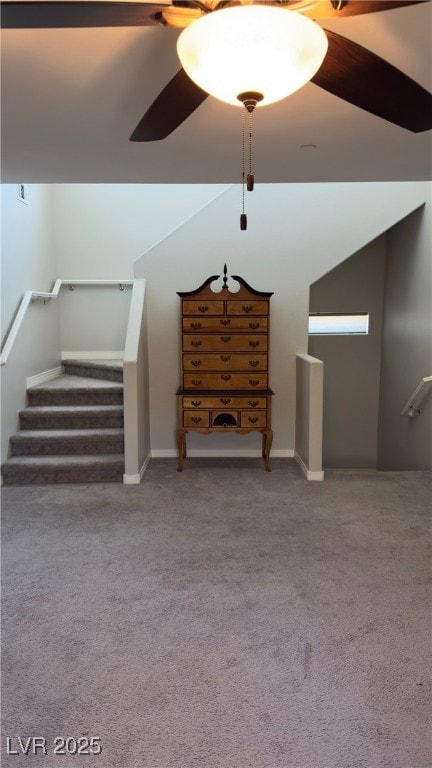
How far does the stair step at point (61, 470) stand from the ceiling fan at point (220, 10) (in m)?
2.75

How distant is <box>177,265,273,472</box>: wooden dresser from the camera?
4309mm

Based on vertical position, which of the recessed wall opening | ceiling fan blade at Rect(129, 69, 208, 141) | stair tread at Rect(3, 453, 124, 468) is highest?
ceiling fan blade at Rect(129, 69, 208, 141)

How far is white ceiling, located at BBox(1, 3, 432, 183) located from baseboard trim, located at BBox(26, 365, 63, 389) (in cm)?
181

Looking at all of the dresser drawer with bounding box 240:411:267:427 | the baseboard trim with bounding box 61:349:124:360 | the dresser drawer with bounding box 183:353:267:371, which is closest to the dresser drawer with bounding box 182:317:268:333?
the dresser drawer with bounding box 183:353:267:371

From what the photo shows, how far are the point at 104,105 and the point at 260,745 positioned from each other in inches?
103

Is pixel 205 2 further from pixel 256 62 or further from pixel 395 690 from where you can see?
pixel 395 690

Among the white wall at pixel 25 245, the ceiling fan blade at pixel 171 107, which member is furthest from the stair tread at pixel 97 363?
the ceiling fan blade at pixel 171 107

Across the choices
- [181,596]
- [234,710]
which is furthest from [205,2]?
[181,596]

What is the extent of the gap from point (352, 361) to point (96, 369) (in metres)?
2.89

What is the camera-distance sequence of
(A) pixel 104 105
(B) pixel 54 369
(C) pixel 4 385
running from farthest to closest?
(B) pixel 54 369
(C) pixel 4 385
(A) pixel 104 105

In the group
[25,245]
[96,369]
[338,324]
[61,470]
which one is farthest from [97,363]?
[338,324]

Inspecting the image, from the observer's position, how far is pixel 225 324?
4.32 m

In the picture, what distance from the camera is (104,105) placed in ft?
7.80

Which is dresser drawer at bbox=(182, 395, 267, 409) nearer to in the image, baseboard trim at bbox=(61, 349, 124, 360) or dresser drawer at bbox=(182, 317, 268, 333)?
dresser drawer at bbox=(182, 317, 268, 333)
